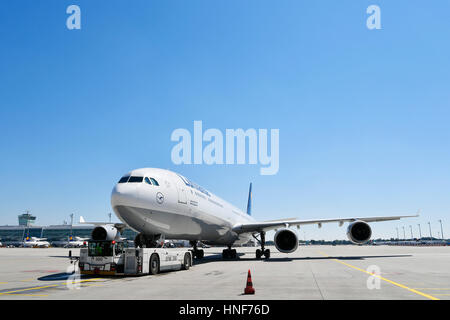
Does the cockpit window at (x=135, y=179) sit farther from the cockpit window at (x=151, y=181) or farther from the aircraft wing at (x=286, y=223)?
the aircraft wing at (x=286, y=223)

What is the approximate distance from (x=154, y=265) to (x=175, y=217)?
297cm

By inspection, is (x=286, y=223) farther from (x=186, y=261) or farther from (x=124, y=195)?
(x=124, y=195)

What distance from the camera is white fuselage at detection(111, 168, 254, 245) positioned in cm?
1417

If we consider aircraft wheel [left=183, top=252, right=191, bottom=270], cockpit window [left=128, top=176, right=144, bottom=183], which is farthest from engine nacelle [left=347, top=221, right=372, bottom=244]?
cockpit window [left=128, top=176, right=144, bottom=183]

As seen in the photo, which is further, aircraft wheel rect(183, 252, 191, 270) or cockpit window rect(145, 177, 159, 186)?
aircraft wheel rect(183, 252, 191, 270)

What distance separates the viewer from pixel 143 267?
44.6 feet

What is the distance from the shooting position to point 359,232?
23.5 m

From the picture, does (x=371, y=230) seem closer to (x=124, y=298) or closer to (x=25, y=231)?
(x=124, y=298)

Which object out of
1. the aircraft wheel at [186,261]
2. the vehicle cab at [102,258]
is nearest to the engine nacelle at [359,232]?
the aircraft wheel at [186,261]

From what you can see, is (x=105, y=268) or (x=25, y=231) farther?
(x=25, y=231)

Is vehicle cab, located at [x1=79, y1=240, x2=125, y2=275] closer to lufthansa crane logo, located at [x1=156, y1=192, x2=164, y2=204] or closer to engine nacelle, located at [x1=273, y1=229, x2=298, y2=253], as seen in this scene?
lufthansa crane logo, located at [x1=156, y1=192, x2=164, y2=204]

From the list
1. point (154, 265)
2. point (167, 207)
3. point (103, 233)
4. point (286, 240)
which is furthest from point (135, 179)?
point (286, 240)
